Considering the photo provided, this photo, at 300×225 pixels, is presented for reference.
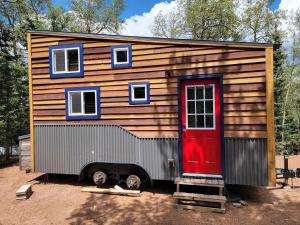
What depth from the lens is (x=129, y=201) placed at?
6047mm

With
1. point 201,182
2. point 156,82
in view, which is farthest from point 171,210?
point 156,82

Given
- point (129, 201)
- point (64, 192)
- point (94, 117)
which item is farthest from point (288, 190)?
point (64, 192)

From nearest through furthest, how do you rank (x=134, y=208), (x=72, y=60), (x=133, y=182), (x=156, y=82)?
(x=134, y=208) < (x=156, y=82) < (x=133, y=182) < (x=72, y=60)

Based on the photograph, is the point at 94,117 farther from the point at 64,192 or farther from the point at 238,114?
the point at 238,114

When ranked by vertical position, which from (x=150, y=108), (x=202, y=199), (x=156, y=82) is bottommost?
(x=202, y=199)

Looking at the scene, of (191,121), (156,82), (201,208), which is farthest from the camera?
(156,82)

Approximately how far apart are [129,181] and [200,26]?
718 inches

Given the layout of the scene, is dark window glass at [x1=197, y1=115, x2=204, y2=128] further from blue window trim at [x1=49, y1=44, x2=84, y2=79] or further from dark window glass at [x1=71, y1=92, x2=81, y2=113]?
blue window trim at [x1=49, y1=44, x2=84, y2=79]

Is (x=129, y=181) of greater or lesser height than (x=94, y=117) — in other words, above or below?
below

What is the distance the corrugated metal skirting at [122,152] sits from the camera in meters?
5.74

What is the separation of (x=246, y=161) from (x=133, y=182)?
304cm

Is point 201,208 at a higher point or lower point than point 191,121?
lower

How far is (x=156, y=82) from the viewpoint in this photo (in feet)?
21.1

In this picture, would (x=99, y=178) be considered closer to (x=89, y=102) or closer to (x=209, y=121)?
(x=89, y=102)
